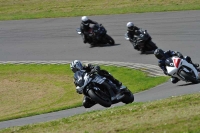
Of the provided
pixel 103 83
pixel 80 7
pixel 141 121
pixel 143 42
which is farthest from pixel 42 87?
pixel 80 7

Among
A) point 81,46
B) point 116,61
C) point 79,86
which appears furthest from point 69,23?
point 79,86

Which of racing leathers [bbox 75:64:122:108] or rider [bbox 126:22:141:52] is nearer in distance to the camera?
racing leathers [bbox 75:64:122:108]

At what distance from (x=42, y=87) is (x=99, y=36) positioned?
7321 mm

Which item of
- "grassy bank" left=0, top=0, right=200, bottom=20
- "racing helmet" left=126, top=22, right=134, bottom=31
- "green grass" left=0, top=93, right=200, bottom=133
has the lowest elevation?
"grassy bank" left=0, top=0, right=200, bottom=20

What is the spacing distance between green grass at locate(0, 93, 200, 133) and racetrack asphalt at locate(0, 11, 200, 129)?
11.4m

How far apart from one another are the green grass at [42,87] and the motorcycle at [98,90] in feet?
6.24

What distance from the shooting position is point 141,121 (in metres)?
9.93

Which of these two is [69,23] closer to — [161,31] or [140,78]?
[161,31]

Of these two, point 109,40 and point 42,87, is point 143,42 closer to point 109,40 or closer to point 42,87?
point 109,40

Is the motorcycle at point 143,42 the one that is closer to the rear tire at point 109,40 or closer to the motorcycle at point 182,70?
the rear tire at point 109,40

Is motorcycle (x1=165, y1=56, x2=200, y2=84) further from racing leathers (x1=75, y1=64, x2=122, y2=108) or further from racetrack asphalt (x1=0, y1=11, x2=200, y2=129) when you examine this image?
racetrack asphalt (x1=0, y1=11, x2=200, y2=129)

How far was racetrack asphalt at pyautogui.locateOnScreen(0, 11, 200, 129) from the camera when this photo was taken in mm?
25859

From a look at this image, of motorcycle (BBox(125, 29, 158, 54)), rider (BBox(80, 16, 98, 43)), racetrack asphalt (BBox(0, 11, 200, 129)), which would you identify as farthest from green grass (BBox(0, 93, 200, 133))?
rider (BBox(80, 16, 98, 43))

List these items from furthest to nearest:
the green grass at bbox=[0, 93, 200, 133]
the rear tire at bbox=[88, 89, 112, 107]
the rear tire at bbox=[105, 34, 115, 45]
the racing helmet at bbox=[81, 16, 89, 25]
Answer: the rear tire at bbox=[105, 34, 115, 45] → the racing helmet at bbox=[81, 16, 89, 25] → the rear tire at bbox=[88, 89, 112, 107] → the green grass at bbox=[0, 93, 200, 133]
